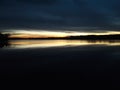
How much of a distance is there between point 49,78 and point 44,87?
1481 mm

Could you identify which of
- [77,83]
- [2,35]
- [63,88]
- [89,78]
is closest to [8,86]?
[63,88]

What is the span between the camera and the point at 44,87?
7.47 metres

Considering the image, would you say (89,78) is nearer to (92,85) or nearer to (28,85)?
(92,85)

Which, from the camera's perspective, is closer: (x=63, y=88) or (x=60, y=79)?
(x=63, y=88)

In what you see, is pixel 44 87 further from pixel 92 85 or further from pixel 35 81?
pixel 92 85

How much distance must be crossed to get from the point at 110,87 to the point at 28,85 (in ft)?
8.06

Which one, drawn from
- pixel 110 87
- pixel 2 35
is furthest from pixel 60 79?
pixel 2 35

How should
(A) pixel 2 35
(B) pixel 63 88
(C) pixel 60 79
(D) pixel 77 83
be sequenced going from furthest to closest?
(A) pixel 2 35, (C) pixel 60 79, (D) pixel 77 83, (B) pixel 63 88

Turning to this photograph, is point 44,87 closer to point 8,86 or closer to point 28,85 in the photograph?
point 28,85

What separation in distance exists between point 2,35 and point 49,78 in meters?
118

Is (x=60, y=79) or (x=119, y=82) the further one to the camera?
(x=60, y=79)

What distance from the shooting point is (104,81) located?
8.36 m

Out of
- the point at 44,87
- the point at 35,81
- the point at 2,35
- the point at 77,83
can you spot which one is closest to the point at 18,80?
the point at 35,81

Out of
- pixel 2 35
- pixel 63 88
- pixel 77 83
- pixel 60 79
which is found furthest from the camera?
pixel 2 35
